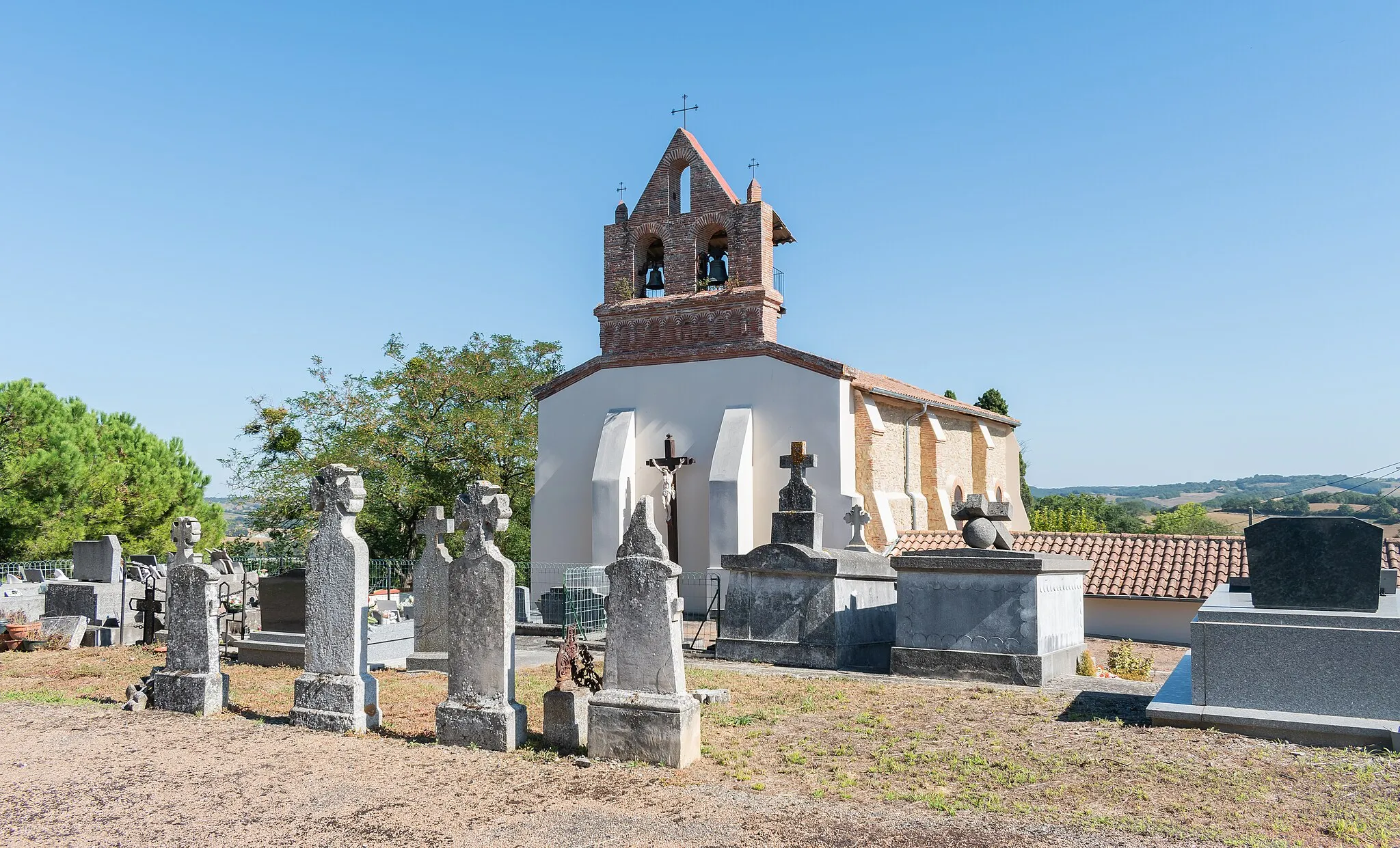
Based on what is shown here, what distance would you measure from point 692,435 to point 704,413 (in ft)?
2.01

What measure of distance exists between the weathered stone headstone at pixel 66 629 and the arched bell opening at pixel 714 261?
14403 mm

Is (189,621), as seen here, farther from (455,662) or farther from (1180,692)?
(1180,692)

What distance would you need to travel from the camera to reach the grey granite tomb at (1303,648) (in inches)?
295

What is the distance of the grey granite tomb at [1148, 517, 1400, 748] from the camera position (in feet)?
24.6

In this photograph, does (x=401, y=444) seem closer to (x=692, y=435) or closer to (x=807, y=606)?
(x=692, y=435)

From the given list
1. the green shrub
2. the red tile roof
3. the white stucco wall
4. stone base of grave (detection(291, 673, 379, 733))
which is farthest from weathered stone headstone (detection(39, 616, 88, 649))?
the green shrub

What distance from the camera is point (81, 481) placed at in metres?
25.3

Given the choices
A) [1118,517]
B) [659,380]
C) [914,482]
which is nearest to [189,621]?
[659,380]

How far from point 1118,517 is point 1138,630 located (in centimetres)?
3578

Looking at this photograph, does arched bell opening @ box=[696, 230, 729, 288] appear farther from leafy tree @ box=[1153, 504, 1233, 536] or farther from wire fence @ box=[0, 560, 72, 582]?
leafy tree @ box=[1153, 504, 1233, 536]

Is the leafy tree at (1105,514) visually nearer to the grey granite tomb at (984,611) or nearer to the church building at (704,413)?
the church building at (704,413)

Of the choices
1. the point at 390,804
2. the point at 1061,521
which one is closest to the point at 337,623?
the point at 390,804

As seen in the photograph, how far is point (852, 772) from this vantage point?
686cm

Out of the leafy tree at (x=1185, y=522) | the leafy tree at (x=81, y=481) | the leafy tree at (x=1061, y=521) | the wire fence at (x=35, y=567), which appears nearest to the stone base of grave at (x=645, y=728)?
the wire fence at (x=35, y=567)
